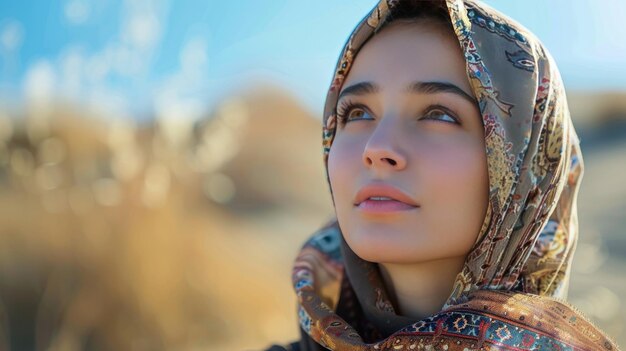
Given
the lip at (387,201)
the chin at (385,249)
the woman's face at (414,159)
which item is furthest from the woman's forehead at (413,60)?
the chin at (385,249)

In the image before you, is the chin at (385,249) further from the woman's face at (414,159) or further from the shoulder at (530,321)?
the shoulder at (530,321)

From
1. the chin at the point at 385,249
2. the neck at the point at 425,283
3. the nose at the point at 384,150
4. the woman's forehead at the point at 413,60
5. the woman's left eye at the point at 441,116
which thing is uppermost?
the woman's forehead at the point at 413,60

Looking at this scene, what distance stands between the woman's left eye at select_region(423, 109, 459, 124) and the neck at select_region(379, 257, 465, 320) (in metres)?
0.36

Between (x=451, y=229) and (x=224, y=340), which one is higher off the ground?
(x=451, y=229)

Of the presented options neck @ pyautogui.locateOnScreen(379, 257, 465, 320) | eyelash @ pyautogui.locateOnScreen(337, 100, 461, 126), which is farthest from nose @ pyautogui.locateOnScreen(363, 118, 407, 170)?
neck @ pyautogui.locateOnScreen(379, 257, 465, 320)

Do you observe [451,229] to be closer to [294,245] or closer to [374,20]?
[374,20]

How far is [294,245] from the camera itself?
26.8 ft

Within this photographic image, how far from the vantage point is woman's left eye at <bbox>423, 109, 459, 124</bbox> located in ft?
5.37

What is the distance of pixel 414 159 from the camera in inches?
61.8

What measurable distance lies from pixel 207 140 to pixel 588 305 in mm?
2246

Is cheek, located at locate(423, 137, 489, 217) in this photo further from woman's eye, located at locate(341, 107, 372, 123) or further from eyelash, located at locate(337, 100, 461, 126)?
woman's eye, located at locate(341, 107, 372, 123)

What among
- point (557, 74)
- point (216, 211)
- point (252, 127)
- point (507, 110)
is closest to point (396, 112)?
point (507, 110)

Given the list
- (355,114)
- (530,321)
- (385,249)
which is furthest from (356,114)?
(530,321)

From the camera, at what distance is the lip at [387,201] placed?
1.57m
